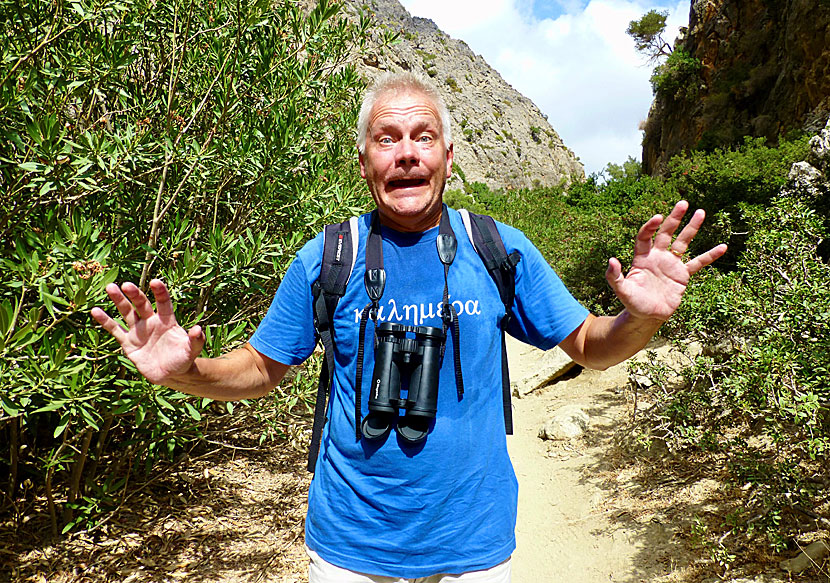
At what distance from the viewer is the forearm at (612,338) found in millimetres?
1729

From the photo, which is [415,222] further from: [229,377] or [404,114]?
[229,377]

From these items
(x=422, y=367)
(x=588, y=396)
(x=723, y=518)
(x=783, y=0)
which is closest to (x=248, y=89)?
(x=422, y=367)

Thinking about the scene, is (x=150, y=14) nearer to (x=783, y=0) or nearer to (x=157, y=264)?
(x=157, y=264)

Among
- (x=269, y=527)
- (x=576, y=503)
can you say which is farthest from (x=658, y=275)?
(x=576, y=503)

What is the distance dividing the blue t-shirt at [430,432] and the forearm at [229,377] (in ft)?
0.22

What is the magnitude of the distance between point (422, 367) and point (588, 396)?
698cm

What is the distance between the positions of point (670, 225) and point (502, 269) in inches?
21.4

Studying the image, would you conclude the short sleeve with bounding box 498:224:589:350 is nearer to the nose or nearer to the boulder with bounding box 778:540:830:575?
the nose

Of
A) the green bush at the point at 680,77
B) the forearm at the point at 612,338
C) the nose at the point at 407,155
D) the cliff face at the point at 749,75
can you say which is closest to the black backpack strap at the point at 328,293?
the nose at the point at 407,155

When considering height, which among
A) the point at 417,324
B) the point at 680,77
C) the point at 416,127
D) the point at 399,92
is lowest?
the point at 417,324

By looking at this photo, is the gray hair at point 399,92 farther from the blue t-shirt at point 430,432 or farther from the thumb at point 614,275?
the thumb at point 614,275

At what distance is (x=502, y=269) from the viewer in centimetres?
195

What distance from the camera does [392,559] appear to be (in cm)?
173

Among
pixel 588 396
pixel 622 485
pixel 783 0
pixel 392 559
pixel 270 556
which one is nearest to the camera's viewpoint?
pixel 392 559
